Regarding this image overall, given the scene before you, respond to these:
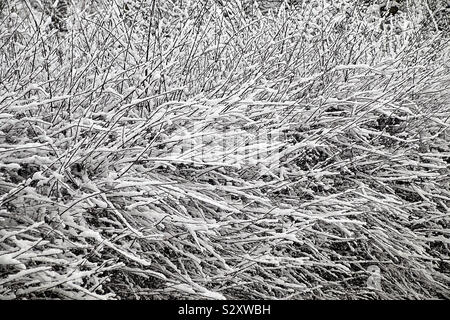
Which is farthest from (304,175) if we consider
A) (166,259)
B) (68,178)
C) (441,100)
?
(441,100)

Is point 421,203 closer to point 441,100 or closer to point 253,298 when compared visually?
point 441,100

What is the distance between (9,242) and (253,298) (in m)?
1.20

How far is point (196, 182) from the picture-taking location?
2.32m

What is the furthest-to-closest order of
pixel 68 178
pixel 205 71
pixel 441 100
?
pixel 441 100
pixel 205 71
pixel 68 178

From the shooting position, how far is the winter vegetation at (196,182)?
1.83 metres

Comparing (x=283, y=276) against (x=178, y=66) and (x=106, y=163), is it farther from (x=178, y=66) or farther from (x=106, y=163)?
(x=178, y=66)

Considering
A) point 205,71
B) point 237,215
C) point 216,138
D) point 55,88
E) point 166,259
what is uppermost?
point 205,71

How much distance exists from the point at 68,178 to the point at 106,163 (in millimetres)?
184

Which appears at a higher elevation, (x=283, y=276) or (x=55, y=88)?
(x=55, y=88)

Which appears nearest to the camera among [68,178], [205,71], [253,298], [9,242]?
[9,242]

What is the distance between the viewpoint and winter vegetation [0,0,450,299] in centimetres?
183

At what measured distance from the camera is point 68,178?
2.00m

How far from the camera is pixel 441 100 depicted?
143 inches

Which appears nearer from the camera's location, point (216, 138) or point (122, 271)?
point (122, 271)
